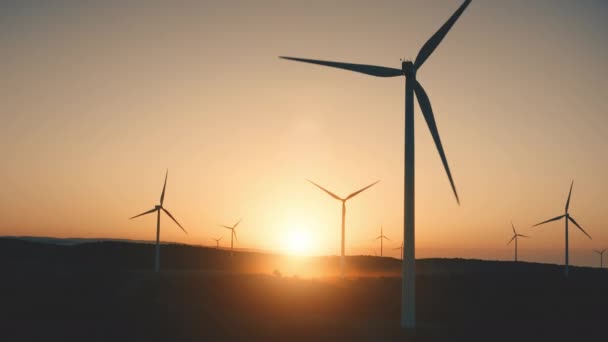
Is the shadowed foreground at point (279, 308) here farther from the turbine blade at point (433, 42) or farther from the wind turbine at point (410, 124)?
the turbine blade at point (433, 42)

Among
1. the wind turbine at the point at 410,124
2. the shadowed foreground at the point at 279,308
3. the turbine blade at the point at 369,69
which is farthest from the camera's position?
the turbine blade at the point at 369,69

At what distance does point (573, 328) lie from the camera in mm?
57250

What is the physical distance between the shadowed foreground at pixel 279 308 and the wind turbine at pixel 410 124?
2727 mm

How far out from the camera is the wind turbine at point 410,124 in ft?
143

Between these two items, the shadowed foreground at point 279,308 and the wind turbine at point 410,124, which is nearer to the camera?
the wind turbine at point 410,124

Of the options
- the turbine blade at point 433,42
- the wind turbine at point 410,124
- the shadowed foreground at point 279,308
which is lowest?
the shadowed foreground at point 279,308

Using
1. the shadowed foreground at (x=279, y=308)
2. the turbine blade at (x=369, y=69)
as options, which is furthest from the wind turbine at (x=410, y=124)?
the shadowed foreground at (x=279, y=308)

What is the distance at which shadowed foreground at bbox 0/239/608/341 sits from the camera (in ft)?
150

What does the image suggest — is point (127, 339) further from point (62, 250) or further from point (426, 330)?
point (62, 250)

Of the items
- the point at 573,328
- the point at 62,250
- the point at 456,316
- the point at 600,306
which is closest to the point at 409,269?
the point at 573,328

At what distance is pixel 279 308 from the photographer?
6712 centimetres

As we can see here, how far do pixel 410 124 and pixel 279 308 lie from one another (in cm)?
2938

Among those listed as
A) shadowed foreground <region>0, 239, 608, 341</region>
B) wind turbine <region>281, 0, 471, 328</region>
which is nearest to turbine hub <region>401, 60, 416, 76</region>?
wind turbine <region>281, 0, 471, 328</region>

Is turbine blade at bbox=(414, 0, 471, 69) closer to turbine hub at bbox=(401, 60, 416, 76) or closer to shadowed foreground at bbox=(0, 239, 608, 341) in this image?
turbine hub at bbox=(401, 60, 416, 76)
